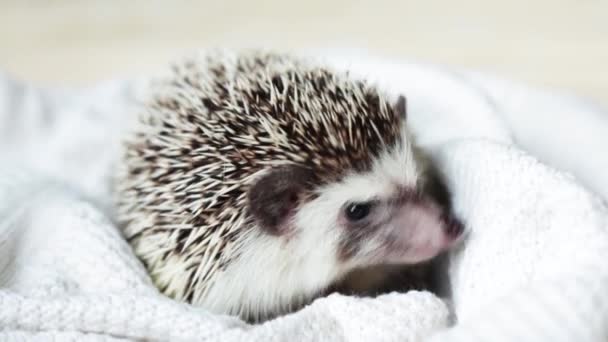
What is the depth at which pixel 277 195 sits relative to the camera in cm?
126

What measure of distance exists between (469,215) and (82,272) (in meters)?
0.70

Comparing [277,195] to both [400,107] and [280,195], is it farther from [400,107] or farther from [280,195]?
[400,107]

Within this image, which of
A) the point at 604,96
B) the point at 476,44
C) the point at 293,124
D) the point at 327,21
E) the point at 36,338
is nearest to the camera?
the point at 36,338

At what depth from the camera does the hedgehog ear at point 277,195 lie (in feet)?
4.09

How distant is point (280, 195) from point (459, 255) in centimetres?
34

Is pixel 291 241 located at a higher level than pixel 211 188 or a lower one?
lower

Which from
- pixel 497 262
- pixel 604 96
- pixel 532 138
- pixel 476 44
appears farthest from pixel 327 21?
pixel 497 262

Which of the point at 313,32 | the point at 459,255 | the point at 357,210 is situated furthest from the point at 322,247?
the point at 313,32

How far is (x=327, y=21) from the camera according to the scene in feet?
9.89

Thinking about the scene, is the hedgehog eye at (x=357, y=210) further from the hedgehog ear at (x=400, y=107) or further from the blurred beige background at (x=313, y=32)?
the blurred beige background at (x=313, y=32)

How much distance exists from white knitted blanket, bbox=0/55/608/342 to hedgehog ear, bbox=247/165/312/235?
0.17 m

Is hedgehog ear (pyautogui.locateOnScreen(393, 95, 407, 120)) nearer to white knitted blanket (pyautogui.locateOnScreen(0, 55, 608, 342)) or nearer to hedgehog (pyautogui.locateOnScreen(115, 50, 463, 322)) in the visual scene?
hedgehog (pyautogui.locateOnScreen(115, 50, 463, 322))

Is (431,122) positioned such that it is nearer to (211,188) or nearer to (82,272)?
(211,188)

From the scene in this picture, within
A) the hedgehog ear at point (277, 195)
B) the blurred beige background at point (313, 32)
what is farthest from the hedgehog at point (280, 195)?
the blurred beige background at point (313, 32)
